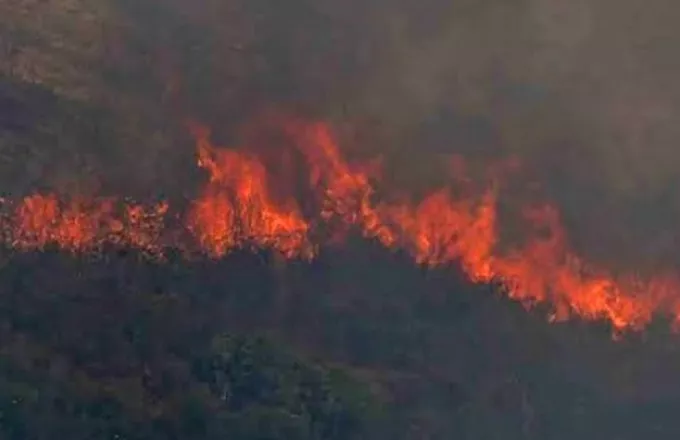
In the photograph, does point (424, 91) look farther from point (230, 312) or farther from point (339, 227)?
point (230, 312)

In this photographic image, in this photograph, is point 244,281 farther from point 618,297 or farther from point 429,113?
point 618,297

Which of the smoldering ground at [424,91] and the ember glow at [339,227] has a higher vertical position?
the smoldering ground at [424,91]

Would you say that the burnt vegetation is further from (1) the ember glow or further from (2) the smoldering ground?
(1) the ember glow

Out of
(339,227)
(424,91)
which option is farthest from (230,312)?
(424,91)

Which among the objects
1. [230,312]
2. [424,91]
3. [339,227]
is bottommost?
[230,312]

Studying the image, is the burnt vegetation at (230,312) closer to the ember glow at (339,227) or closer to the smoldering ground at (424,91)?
the smoldering ground at (424,91)

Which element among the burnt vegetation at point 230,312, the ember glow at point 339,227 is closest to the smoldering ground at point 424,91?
the burnt vegetation at point 230,312

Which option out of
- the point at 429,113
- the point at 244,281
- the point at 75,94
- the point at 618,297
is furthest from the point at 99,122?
the point at 618,297

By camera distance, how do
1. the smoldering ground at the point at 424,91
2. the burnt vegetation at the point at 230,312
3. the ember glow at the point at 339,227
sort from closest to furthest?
the burnt vegetation at the point at 230,312, the ember glow at the point at 339,227, the smoldering ground at the point at 424,91
